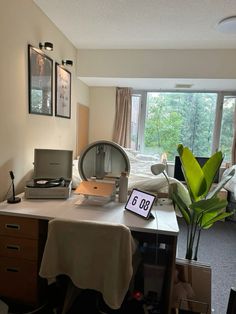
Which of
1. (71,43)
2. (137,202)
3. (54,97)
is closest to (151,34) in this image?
(71,43)

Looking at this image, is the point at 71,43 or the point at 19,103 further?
the point at 71,43

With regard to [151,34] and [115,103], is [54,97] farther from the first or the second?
[115,103]

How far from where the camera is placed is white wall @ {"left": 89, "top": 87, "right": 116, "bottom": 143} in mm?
4262

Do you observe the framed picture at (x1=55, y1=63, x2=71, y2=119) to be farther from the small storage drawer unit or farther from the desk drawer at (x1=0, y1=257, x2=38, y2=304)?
the desk drawer at (x1=0, y1=257, x2=38, y2=304)

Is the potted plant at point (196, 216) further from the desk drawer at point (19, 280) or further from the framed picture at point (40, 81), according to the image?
the framed picture at point (40, 81)

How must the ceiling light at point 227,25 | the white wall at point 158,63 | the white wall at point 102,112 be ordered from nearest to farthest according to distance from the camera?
the ceiling light at point 227,25
the white wall at point 158,63
the white wall at point 102,112

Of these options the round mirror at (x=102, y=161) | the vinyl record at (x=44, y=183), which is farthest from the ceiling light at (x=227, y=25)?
the vinyl record at (x=44, y=183)

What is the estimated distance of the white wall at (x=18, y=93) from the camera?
1812mm

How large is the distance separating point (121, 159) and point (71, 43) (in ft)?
6.75

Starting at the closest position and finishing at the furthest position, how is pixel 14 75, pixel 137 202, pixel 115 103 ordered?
1. pixel 137 202
2. pixel 14 75
3. pixel 115 103

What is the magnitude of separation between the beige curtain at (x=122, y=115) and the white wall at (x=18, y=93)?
71.3 inches

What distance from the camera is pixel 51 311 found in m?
1.64

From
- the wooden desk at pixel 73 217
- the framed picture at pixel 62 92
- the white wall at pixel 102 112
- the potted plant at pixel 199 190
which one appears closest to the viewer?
the wooden desk at pixel 73 217

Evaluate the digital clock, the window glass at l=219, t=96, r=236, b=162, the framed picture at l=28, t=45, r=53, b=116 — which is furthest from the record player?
the window glass at l=219, t=96, r=236, b=162
